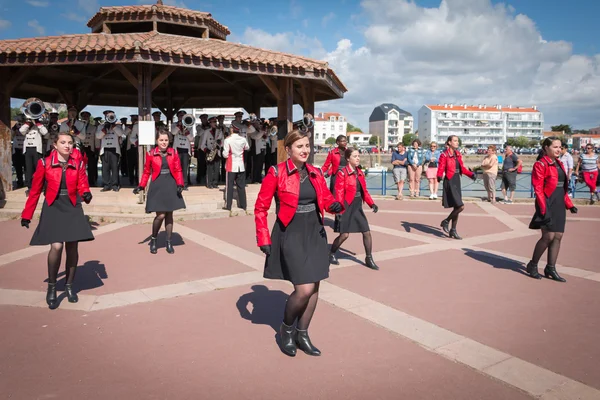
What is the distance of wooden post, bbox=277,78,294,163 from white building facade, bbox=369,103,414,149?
135 meters

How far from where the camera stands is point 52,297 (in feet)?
15.9

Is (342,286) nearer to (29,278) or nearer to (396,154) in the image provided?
(29,278)

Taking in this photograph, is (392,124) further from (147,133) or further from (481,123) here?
(147,133)

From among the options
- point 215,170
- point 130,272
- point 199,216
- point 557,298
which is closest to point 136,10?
point 215,170

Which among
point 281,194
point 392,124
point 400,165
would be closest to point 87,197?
point 281,194

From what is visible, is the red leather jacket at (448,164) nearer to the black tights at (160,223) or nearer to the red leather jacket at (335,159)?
the red leather jacket at (335,159)

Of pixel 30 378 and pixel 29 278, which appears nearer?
pixel 30 378

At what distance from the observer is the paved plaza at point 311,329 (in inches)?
129

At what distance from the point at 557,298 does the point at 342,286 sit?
7.91ft

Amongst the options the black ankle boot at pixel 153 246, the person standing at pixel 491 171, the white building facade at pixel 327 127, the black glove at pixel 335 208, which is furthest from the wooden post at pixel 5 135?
the white building facade at pixel 327 127

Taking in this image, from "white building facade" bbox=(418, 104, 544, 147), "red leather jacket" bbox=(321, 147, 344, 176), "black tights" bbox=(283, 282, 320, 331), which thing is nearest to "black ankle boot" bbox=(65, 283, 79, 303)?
"black tights" bbox=(283, 282, 320, 331)

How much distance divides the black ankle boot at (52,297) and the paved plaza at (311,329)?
0.07 m

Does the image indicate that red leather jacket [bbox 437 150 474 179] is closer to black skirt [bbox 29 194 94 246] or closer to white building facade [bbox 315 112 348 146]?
black skirt [bbox 29 194 94 246]

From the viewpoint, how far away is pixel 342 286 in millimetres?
5664
